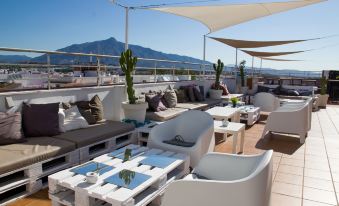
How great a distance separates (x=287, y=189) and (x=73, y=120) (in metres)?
2.88

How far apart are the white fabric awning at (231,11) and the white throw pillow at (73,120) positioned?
10.1ft

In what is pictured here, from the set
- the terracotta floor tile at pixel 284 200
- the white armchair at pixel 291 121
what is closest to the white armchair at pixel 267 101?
the white armchair at pixel 291 121

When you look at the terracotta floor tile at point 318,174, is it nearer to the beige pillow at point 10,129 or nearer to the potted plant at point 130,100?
the potted plant at point 130,100

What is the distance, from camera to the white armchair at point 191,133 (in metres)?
2.93

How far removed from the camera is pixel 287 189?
9.65ft

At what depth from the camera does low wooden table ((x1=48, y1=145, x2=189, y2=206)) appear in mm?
1853

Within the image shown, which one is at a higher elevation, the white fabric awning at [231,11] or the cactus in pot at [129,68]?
the white fabric awning at [231,11]

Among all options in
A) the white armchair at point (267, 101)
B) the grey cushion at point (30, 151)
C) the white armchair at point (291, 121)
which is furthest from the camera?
the white armchair at point (267, 101)

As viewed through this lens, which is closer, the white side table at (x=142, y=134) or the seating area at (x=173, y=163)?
the seating area at (x=173, y=163)

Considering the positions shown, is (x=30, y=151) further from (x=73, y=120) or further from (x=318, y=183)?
(x=318, y=183)

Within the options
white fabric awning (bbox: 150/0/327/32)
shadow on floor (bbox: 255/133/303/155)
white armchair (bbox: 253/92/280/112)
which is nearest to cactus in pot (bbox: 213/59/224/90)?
white armchair (bbox: 253/92/280/112)

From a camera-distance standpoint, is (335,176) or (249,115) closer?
(335,176)

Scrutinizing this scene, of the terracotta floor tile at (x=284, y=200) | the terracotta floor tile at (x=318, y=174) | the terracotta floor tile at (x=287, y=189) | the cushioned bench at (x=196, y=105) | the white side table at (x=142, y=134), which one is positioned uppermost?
the cushioned bench at (x=196, y=105)

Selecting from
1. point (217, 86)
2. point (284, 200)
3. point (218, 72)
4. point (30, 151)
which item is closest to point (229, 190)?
point (284, 200)
